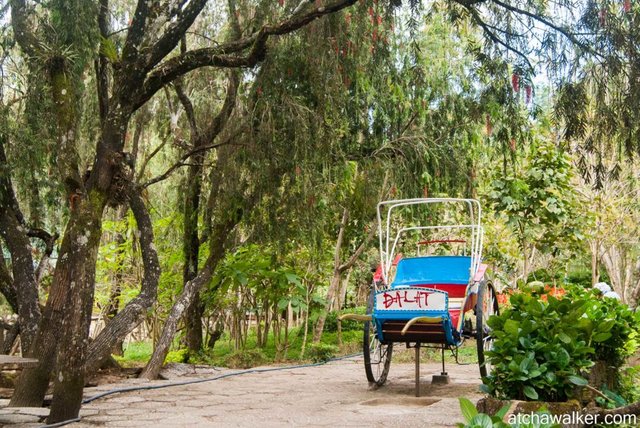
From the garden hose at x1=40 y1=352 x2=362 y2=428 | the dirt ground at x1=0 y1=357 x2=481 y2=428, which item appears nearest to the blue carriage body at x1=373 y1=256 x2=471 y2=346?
the dirt ground at x1=0 y1=357 x2=481 y2=428

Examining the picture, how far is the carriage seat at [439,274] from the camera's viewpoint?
798 centimetres

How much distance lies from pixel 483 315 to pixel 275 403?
237 centimetres

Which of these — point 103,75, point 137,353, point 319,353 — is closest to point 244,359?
point 319,353

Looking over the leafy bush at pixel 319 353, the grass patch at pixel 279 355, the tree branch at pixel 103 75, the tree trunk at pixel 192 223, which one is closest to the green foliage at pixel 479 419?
the tree branch at pixel 103 75

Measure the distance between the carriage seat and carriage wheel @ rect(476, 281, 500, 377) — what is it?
310 mm

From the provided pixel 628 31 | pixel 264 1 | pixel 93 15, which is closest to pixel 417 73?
pixel 264 1

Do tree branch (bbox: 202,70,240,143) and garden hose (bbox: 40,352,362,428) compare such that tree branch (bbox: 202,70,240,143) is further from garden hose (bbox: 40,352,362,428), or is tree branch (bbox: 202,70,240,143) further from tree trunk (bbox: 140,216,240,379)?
garden hose (bbox: 40,352,362,428)

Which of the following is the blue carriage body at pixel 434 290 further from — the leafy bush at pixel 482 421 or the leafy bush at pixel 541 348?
the leafy bush at pixel 482 421

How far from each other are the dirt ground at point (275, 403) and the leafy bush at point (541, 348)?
1368 millimetres

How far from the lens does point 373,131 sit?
9.20 metres

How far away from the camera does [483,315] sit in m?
7.37

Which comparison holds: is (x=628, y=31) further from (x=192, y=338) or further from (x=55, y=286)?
(x=192, y=338)

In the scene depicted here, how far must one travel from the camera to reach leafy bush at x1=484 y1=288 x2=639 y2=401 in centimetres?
385

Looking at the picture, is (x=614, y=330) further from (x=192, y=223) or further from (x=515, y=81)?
(x=192, y=223)
